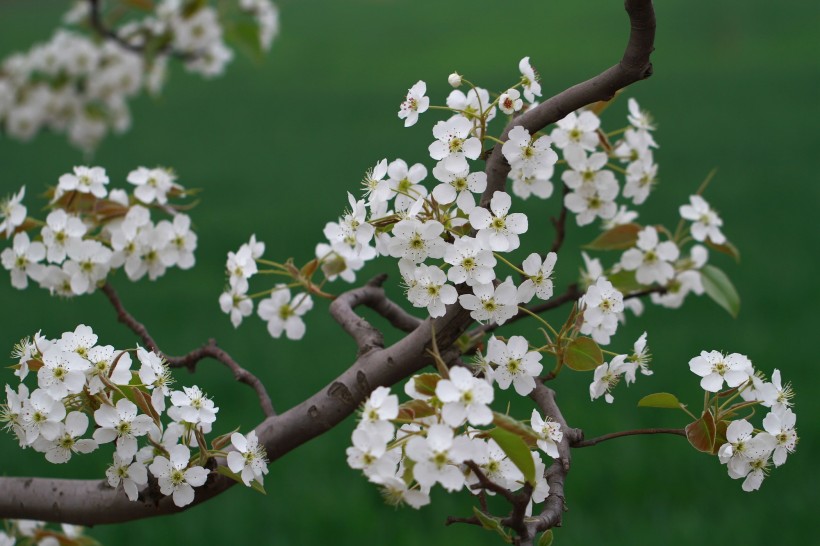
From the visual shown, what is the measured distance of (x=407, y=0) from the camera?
1956 cm

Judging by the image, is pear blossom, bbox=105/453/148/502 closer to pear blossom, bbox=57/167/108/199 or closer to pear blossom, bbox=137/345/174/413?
pear blossom, bbox=137/345/174/413

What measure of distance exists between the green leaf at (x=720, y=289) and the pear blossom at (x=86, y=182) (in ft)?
3.21

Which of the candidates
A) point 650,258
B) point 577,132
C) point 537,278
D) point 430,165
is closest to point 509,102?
point 537,278

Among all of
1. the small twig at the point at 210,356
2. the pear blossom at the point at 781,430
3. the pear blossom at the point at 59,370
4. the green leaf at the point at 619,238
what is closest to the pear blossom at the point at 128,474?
the pear blossom at the point at 59,370

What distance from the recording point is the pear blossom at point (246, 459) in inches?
40.4

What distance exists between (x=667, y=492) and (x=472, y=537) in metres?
0.64

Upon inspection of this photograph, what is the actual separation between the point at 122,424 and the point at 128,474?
8 cm

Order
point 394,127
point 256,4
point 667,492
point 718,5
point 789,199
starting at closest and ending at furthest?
point 667,492, point 256,4, point 789,199, point 394,127, point 718,5

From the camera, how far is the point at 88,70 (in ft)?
11.9

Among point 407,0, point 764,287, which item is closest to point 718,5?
point 407,0

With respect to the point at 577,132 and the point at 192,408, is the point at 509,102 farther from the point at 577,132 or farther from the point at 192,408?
the point at 192,408

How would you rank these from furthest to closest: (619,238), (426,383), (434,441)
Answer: (619,238), (426,383), (434,441)

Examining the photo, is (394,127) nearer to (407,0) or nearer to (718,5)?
(718,5)

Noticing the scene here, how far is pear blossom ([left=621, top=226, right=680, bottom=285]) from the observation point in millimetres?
1454
